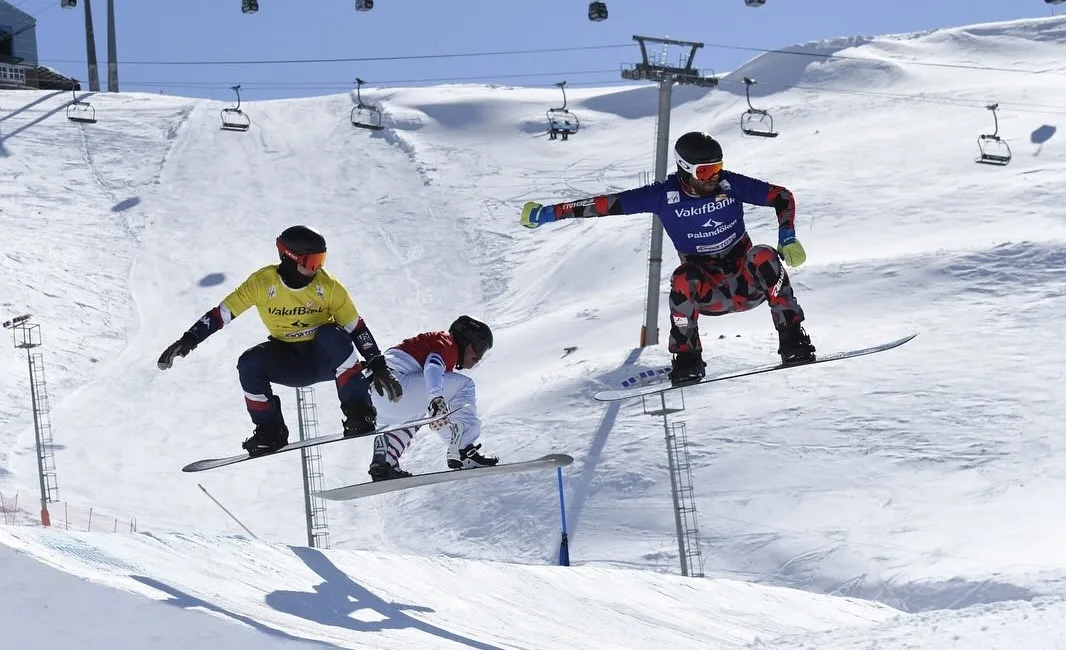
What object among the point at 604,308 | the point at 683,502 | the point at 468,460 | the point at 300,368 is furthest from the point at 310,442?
the point at 604,308

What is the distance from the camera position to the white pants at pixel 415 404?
10359mm

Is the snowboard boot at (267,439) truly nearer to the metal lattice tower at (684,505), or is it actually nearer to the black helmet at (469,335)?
the black helmet at (469,335)

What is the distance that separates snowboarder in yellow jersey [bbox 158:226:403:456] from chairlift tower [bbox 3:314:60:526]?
49.1ft

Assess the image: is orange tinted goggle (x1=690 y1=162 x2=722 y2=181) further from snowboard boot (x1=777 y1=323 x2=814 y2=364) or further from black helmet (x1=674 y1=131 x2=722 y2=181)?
snowboard boot (x1=777 y1=323 x2=814 y2=364)

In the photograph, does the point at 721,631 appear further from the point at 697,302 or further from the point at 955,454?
the point at 955,454

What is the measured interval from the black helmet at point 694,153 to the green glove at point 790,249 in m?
0.71

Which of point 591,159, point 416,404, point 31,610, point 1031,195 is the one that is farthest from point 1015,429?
point 591,159

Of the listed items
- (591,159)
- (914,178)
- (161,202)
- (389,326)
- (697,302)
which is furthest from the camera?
(591,159)

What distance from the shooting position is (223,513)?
2506cm

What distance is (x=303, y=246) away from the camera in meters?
9.47

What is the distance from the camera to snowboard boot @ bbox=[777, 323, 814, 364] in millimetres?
9859

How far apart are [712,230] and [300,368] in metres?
3.13

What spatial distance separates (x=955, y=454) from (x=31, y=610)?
18613 mm

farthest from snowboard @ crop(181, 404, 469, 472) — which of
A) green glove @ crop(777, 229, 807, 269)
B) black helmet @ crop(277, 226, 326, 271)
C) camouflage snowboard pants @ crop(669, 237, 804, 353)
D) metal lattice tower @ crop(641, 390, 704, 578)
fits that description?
metal lattice tower @ crop(641, 390, 704, 578)
